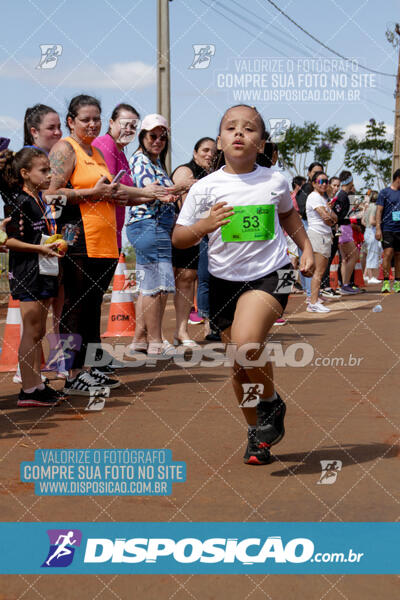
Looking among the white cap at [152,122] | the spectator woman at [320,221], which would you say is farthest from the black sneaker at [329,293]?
the white cap at [152,122]

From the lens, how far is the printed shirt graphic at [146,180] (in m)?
7.41

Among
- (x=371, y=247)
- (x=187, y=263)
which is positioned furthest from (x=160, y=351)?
(x=371, y=247)

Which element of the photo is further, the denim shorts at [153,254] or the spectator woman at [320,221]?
the spectator woman at [320,221]

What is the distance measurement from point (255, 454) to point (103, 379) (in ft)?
7.14

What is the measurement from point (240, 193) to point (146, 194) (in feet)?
7.39

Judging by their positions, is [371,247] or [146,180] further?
[371,247]

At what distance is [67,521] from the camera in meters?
3.45

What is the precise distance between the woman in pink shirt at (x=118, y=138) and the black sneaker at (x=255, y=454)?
9.81 feet

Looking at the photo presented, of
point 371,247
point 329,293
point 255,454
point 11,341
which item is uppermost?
point 255,454

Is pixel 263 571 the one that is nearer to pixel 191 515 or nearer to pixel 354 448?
pixel 191 515

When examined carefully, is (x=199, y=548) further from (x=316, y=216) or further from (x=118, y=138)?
(x=316, y=216)

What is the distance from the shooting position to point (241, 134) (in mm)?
4434

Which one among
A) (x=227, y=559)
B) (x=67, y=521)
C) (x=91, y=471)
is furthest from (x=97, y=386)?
A: (x=227, y=559)

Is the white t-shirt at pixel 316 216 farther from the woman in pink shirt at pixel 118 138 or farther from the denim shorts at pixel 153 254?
the woman in pink shirt at pixel 118 138
